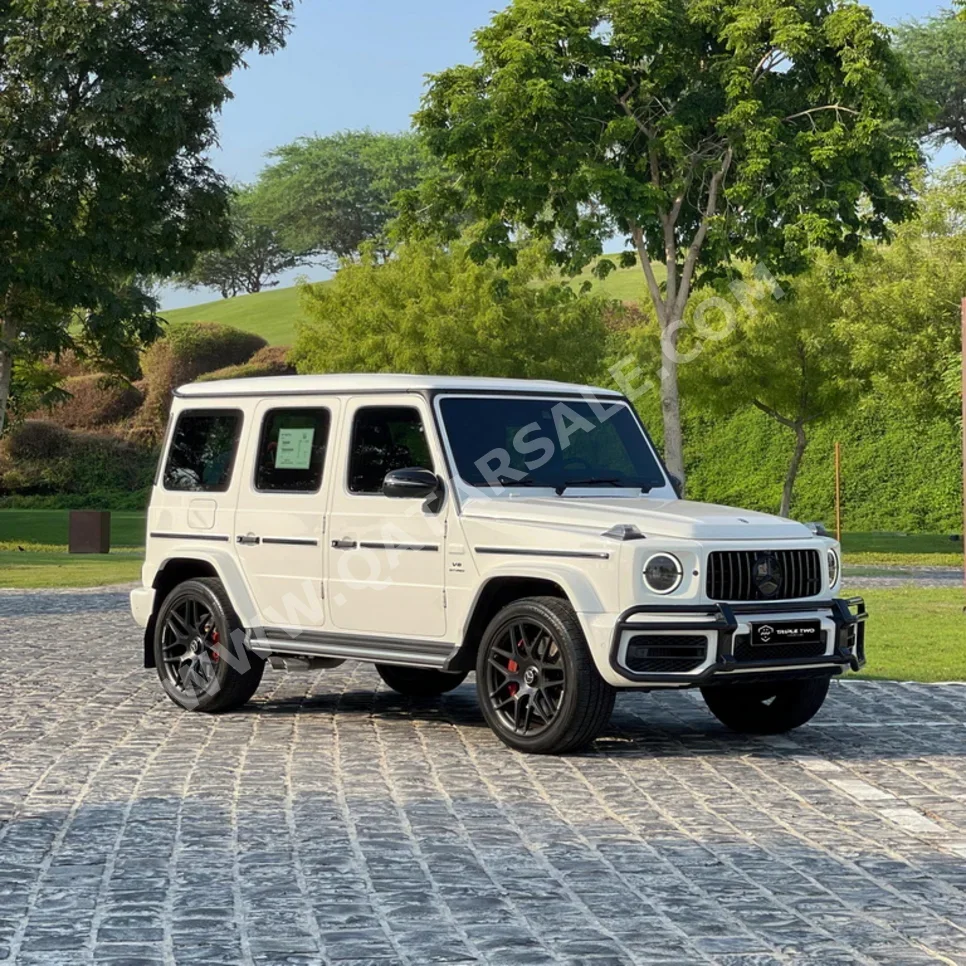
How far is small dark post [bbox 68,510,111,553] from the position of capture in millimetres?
38969

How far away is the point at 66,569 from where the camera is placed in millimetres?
32781

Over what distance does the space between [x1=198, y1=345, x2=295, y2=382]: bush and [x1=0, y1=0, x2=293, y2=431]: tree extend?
25.9m

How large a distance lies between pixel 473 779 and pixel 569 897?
2680 mm

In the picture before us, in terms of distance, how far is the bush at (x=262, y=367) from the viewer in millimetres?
63219

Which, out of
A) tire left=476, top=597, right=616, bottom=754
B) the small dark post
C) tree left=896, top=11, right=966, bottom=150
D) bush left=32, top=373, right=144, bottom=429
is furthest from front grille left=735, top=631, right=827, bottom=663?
tree left=896, top=11, right=966, bottom=150

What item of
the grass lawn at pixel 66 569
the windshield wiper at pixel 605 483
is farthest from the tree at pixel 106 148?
the windshield wiper at pixel 605 483

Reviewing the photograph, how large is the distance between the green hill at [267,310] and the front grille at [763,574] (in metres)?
79.0

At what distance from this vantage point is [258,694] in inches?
522

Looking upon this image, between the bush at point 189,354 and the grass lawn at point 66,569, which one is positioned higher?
the bush at point 189,354

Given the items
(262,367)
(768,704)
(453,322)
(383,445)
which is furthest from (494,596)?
(262,367)

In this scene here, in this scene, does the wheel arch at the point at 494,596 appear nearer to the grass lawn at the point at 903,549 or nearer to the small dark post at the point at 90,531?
the grass lawn at the point at 903,549

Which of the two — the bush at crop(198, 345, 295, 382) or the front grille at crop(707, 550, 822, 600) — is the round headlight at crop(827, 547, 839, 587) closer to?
the front grille at crop(707, 550, 822, 600)

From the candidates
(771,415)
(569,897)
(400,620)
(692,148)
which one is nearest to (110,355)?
(692,148)

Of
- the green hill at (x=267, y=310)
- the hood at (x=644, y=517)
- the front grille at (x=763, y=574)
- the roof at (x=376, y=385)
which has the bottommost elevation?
the front grille at (x=763, y=574)
